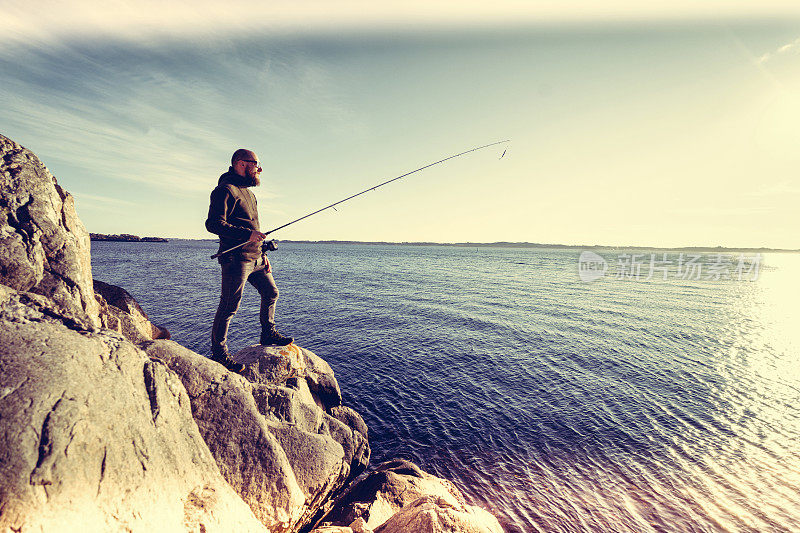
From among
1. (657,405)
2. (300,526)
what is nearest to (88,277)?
(300,526)

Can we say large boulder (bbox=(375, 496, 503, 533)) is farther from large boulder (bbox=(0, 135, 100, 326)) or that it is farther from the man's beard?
the man's beard

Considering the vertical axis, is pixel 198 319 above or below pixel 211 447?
below

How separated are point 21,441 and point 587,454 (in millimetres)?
10185

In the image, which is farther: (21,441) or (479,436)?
(479,436)

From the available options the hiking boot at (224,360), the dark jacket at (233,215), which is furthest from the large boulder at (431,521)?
the dark jacket at (233,215)

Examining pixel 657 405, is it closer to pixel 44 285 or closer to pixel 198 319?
pixel 44 285

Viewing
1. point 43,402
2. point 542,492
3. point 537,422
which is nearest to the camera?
point 43,402

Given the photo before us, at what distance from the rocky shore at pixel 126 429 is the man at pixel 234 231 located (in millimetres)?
762

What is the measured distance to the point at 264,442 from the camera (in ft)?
15.0

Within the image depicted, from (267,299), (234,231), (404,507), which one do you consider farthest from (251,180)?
(404,507)

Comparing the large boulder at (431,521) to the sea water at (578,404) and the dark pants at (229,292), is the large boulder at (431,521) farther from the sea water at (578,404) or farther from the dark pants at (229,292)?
the dark pants at (229,292)

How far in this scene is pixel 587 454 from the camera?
8.48 metres

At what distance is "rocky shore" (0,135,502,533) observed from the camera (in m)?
2.52

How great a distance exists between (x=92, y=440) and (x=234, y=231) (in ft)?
10.9
